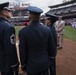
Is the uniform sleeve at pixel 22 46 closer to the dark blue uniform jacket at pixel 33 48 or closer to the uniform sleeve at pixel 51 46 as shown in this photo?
the dark blue uniform jacket at pixel 33 48

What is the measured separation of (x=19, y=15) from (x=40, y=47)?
94832 mm

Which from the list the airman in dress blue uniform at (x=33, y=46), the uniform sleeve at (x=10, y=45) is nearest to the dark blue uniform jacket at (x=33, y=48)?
the airman in dress blue uniform at (x=33, y=46)

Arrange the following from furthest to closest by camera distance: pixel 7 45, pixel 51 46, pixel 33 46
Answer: pixel 51 46 → pixel 33 46 → pixel 7 45

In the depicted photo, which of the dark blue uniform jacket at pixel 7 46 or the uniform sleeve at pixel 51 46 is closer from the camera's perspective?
the dark blue uniform jacket at pixel 7 46

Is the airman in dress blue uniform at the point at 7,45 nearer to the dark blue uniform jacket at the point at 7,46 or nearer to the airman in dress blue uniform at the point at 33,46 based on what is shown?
the dark blue uniform jacket at the point at 7,46

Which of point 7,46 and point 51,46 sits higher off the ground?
point 7,46

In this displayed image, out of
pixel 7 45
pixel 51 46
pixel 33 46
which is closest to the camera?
pixel 7 45

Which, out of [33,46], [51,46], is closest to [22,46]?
[33,46]

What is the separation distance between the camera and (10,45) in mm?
3764

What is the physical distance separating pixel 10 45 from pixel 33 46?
0.38 metres

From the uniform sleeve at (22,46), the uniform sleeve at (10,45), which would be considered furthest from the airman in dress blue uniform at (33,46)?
the uniform sleeve at (10,45)

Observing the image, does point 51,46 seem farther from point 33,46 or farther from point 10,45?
point 10,45

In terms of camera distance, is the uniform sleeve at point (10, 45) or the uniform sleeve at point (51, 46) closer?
the uniform sleeve at point (10, 45)

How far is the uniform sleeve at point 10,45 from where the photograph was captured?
3745 mm
